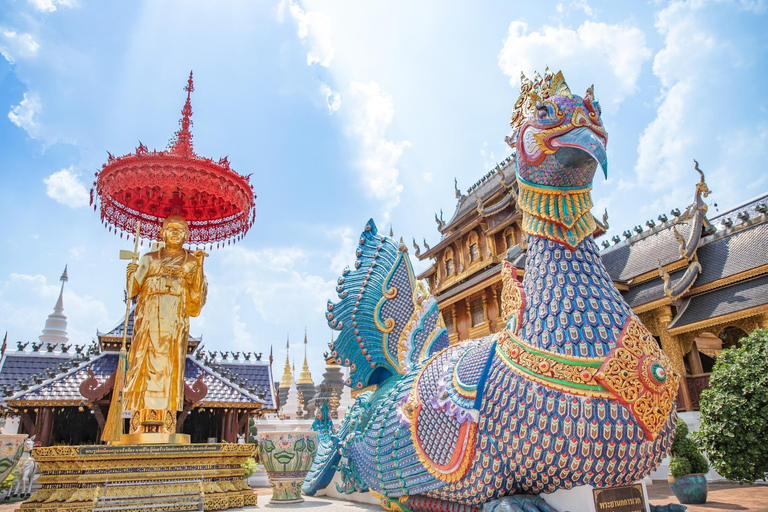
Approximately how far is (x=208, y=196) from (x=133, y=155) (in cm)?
117

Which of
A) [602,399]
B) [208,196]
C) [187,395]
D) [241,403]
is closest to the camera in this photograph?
[602,399]

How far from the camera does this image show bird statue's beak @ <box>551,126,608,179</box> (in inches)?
131

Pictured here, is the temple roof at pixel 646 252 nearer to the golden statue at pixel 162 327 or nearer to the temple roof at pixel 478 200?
the temple roof at pixel 478 200

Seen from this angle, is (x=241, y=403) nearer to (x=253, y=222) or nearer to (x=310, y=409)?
(x=253, y=222)

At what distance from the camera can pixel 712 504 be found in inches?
241

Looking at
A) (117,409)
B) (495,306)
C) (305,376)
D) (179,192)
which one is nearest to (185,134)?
(179,192)

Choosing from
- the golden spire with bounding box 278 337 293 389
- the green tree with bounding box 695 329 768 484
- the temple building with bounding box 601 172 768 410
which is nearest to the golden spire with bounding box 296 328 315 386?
the golden spire with bounding box 278 337 293 389

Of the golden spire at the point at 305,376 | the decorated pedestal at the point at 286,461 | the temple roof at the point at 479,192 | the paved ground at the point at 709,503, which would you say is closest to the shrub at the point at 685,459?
the paved ground at the point at 709,503

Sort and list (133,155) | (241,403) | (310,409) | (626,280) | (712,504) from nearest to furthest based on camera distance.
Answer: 1. (712,504)
2. (133,155)
3. (241,403)
4. (626,280)
5. (310,409)

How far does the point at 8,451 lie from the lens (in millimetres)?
5320

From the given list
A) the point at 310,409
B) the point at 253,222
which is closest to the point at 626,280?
the point at 253,222

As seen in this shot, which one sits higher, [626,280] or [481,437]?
[626,280]

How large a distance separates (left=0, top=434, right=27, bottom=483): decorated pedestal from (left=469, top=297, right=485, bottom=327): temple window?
12.3 metres

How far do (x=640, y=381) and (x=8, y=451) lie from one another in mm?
6219
